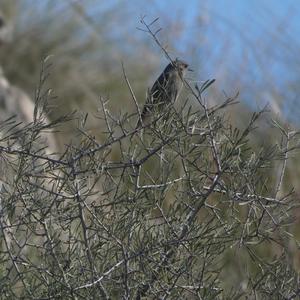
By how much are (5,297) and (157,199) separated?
50cm

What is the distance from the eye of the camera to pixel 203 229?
3.01 m

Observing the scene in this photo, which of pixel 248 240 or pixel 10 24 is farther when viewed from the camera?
pixel 10 24

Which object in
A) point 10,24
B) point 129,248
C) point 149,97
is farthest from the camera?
point 10,24

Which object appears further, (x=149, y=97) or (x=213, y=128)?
(x=149, y=97)

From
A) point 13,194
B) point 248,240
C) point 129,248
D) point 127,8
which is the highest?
point 13,194

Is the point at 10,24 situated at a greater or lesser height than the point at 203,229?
lesser

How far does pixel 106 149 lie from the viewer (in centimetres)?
315

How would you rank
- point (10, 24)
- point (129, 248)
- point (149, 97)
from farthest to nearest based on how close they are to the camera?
point (10, 24), point (149, 97), point (129, 248)

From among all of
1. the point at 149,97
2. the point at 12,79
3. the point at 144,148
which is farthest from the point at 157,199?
the point at 12,79

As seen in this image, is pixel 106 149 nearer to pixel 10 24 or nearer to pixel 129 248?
pixel 129 248

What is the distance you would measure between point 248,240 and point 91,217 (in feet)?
1.44

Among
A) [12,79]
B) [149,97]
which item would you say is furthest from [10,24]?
→ [149,97]

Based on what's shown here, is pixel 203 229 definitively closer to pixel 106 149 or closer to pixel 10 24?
pixel 106 149

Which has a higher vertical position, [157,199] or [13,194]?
[13,194]
